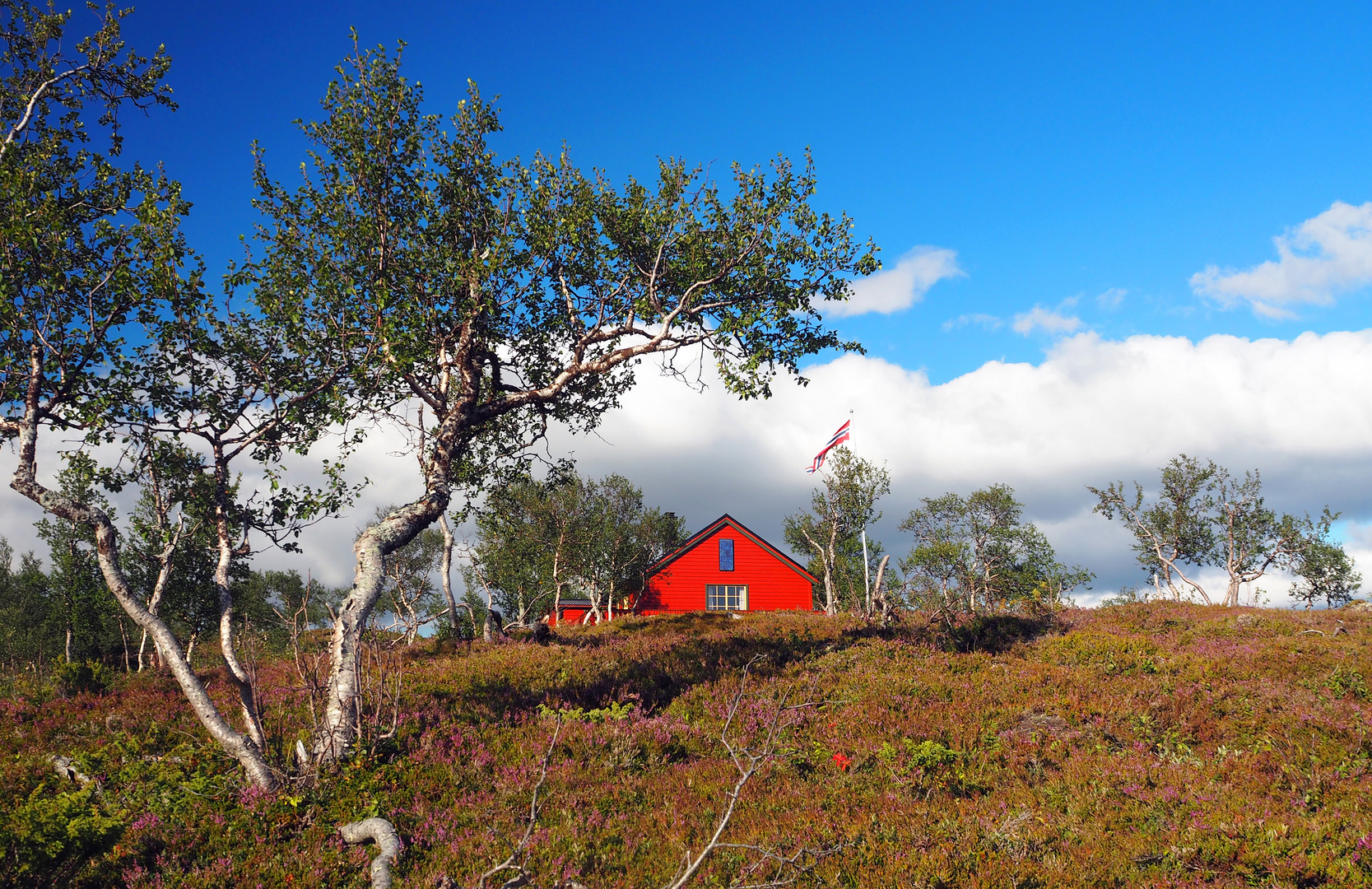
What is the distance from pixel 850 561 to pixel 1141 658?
54657mm

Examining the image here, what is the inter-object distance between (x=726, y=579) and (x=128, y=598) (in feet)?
147

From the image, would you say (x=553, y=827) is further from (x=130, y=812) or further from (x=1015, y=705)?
(x=1015, y=705)

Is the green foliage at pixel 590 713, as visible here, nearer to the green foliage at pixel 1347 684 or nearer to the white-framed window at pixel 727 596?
the green foliage at pixel 1347 684

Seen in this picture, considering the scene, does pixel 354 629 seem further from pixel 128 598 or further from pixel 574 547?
pixel 574 547

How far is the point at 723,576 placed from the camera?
5175cm

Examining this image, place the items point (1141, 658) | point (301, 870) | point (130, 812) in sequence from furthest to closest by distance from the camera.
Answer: point (1141, 658) < point (130, 812) < point (301, 870)

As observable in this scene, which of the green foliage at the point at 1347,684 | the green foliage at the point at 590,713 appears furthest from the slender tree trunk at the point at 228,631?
the green foliage at the point at 1347,684

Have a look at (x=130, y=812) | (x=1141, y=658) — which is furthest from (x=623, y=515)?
(x=130, y=812)

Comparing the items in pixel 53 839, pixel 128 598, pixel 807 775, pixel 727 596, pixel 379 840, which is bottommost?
pixel 727 596

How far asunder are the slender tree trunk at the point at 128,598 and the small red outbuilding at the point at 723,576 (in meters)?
42.0

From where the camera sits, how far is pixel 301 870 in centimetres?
747

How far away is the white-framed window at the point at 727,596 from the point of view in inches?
2016

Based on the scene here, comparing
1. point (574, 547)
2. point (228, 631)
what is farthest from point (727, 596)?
point (228, 631)

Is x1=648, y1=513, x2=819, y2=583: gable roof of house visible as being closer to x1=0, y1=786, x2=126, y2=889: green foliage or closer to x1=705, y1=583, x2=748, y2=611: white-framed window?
x1=705, y1=583, x2=748, y2=611: white-framed window
